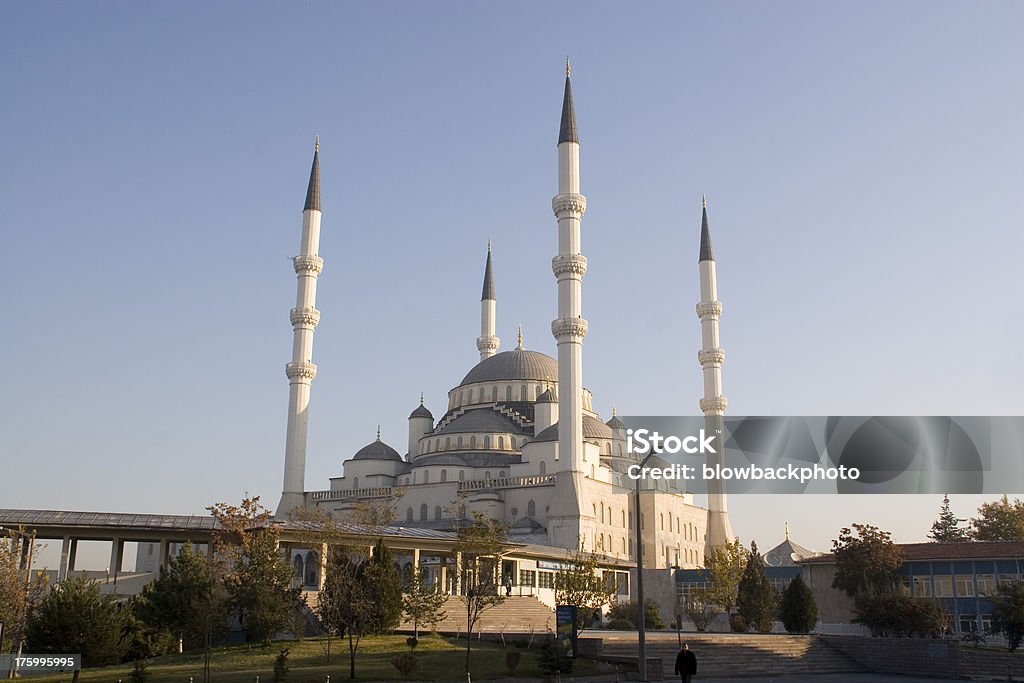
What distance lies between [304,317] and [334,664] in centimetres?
3227

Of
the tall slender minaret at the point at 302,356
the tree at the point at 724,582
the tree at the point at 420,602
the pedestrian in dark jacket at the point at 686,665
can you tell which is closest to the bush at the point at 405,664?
the tree at the point at 420,602

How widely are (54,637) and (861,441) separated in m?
29.8

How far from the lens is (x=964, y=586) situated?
1590 inches

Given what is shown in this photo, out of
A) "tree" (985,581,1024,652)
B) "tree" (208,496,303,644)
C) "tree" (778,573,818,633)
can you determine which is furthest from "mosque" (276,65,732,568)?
"tree" (985,581,1024,652)

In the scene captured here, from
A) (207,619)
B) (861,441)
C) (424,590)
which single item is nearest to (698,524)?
(861,441)

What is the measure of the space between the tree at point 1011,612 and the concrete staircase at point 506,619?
13.7 meters

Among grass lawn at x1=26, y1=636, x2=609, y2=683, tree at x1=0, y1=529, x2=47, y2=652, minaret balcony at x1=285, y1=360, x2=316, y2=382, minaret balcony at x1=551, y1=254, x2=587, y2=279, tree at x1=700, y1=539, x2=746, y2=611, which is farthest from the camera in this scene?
minaret balcony at x1=285, y1=360, x2=316, y2=382

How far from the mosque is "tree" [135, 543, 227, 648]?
17.1 metres

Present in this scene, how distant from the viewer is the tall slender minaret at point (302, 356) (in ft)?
172

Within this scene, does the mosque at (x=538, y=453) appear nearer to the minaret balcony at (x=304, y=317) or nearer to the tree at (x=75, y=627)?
the minaret balcony at (x=304, y=317)

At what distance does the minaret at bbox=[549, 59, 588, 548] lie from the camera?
1884 inches

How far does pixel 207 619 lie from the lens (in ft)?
83.6

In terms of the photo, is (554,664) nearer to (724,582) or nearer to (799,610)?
(799,610)

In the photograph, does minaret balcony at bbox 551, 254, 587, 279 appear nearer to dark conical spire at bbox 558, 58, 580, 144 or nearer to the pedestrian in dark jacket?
dark conical spire at bbox 558, 58, 580, 144
